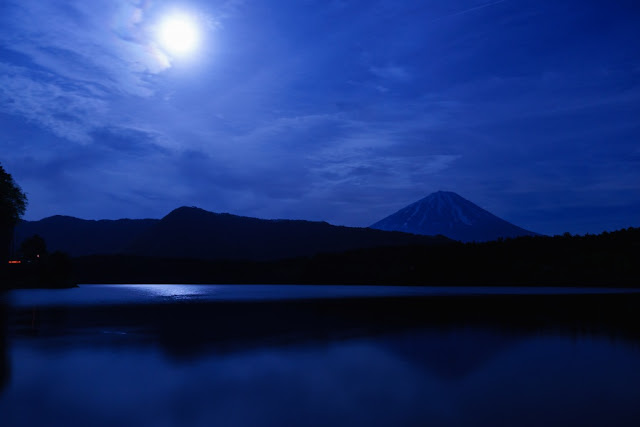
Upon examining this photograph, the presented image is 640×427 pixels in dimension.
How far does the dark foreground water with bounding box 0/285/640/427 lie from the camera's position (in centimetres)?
1141

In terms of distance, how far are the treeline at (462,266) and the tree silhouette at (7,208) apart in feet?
319

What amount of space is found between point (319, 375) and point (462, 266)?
5474 inches

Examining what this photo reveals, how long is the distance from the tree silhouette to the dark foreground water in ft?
190

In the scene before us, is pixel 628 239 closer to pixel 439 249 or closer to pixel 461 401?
pixel 439 249

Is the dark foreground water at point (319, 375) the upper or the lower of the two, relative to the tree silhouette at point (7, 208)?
lower

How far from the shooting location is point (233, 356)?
63.1 ft

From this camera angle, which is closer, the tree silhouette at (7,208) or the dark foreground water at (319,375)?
the dark foreground water at (319,375)

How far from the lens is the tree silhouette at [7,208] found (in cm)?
7904

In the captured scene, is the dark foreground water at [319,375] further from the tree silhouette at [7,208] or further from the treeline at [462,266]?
the treeline at [462,266]

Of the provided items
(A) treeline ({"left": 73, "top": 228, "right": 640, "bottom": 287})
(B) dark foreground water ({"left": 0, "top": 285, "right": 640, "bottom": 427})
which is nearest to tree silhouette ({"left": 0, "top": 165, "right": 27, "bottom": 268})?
(B) dark foreground water ({"left": 0, "top": 285, "right": 640, "bottom": 427})

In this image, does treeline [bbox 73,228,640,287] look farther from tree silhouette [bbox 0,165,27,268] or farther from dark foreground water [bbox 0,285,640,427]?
dark foreground water [bbox 0,285,640,427]

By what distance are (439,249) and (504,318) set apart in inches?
5062

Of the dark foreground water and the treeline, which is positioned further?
the treeline

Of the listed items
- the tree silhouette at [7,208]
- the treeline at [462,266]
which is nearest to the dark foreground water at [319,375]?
the tree silhouette at [7,208]
